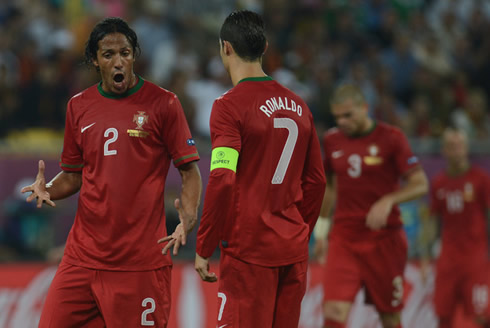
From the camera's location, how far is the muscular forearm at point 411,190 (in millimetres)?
6633

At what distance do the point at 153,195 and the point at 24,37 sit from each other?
312 inches

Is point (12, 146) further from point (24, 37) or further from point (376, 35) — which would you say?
point (376, 35)

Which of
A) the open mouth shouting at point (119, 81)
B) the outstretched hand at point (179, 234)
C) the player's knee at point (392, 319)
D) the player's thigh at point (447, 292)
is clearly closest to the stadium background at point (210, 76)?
the player's thigh at point (447, 292)

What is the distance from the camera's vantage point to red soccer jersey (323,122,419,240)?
7.02 m

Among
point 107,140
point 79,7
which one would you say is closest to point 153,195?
point 107,140

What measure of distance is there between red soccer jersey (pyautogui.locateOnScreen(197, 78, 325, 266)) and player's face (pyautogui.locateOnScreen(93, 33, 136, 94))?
0.56m

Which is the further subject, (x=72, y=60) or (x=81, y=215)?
(x=72, y=60)

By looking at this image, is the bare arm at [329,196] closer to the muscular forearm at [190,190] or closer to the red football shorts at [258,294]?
the red football shorts at [258,294]

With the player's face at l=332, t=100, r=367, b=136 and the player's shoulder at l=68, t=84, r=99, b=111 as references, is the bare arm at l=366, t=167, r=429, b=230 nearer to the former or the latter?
the player's face at l=332, t=100, r=367, b=136

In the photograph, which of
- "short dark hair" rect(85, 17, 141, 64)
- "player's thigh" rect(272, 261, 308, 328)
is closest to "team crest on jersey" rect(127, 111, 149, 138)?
"short dark hair" rect(85, 17, 141, 64)

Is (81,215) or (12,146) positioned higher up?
(12,146)

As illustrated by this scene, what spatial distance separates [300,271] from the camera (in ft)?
16.1

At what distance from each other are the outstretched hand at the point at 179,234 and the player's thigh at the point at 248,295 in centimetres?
35

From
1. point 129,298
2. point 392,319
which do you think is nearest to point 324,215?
point 392,319
